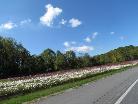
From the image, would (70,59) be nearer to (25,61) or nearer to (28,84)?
(25,61)

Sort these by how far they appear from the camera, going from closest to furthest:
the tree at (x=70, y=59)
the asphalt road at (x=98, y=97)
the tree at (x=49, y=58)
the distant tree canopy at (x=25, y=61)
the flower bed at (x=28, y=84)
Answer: the asphalt road at (x=98, y=97) → the flower bed at (x=28, y=84) → the distant tree canopy at (x=25, y=61) → the tree at (x=49, y=58) → the tree at (x=70, y=59)

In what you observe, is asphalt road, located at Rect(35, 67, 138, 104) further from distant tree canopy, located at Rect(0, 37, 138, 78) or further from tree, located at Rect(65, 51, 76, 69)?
tree, located at Rect(65, 51, 76, 69)

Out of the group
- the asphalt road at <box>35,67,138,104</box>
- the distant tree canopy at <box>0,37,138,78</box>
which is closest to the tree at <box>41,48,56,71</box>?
the distant tree canopy at <box>0,37,138,78</box>

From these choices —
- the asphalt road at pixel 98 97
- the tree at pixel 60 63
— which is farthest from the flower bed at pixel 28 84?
the tree at pixel 60 63

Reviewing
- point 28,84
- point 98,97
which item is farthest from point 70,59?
point 98,97

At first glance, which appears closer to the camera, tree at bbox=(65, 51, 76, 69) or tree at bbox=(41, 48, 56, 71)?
tree at bbox=(41, 48, 56, 71)

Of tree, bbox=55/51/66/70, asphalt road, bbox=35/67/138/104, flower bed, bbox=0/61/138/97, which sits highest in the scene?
tree, bbox=55/51/66/70

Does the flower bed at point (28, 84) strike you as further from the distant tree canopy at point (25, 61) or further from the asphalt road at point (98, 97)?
the distant tree canopy at point (25, 61)

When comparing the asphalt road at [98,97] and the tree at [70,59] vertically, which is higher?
the tree at [70,59]

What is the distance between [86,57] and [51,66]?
2739 centimetres

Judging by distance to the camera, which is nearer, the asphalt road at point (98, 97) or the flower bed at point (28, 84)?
the asphalt road at point (98, 97)

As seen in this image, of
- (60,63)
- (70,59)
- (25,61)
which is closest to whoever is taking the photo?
(25,61)

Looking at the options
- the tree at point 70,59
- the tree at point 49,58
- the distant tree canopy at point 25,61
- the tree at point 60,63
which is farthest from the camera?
the tree at point 70,59

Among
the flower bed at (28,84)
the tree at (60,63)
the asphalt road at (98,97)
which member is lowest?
the asphalt road at (98,97)
